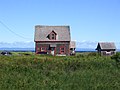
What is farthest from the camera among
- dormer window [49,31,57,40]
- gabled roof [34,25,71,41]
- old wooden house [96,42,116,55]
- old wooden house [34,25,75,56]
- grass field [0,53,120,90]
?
old wooden house [96,42,116,55]

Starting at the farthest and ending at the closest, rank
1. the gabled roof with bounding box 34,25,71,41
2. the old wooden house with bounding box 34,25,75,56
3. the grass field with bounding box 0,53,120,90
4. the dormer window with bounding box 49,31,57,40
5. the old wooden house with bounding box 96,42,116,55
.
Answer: the old wooden house with bounding box 96,42,116,55 < the dormer window with bounding box 49,31,57,40 < the old wooden house with bounding box 34,25,75,56 < the gabled roof with bounding box 34,25,71,41 < the grass field with bounding box 0,53,120,90

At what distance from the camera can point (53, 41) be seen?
214ft

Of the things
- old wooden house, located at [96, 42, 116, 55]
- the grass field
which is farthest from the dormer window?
the grass field

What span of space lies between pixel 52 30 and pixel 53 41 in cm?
207

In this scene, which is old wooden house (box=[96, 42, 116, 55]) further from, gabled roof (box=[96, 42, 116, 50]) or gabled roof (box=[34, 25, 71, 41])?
gabled roof (box=[34, 25, 71, 41])

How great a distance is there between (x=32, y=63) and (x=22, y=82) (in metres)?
11.6

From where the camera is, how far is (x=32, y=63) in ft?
116

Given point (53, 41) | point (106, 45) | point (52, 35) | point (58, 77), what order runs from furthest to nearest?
point (106, 45) < point (53, 41) < point (52, 35) < point (58, 77)

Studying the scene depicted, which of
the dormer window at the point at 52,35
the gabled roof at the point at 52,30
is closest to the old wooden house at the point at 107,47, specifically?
the gabled roof at the point at 52,30

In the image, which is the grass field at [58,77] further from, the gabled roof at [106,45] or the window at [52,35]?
the gabled roof at [106,45]

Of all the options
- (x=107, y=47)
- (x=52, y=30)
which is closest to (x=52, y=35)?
(x=52, y=30)

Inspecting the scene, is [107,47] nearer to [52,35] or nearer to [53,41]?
[53,41]

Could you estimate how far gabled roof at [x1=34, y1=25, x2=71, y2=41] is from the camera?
64750mm

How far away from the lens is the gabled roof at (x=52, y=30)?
6475 centimetres
